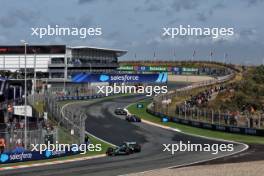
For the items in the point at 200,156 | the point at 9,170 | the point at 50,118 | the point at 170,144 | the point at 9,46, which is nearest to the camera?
the point at 9,170

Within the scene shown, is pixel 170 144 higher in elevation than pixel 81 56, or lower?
lower

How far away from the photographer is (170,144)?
4631 cm

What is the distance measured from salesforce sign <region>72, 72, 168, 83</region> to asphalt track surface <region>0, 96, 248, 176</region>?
16.0ft

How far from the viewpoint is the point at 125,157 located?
128 ft

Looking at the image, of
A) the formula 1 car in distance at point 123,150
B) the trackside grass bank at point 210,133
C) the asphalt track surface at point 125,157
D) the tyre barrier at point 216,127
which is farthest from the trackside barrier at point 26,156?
the tyre barrier at point 216,127

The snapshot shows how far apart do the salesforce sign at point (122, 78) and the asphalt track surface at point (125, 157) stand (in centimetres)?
488

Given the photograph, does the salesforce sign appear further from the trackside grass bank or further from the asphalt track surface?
the trackside grass bank

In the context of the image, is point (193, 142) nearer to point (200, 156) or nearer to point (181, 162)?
point (200, 156)

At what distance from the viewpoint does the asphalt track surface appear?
3216 cm

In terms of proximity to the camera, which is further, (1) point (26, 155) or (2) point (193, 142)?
(2) point (193, 142)

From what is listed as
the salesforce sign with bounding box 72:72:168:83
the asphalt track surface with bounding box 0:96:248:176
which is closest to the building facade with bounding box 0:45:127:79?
the salesforce sign with bounding box 72:72:168:83

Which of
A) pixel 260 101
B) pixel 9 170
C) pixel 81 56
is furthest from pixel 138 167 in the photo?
pixel 81 56

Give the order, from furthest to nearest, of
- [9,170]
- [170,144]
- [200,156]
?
[170,144]
[200,156]
[9,170]

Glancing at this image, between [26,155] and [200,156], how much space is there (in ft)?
38.9
